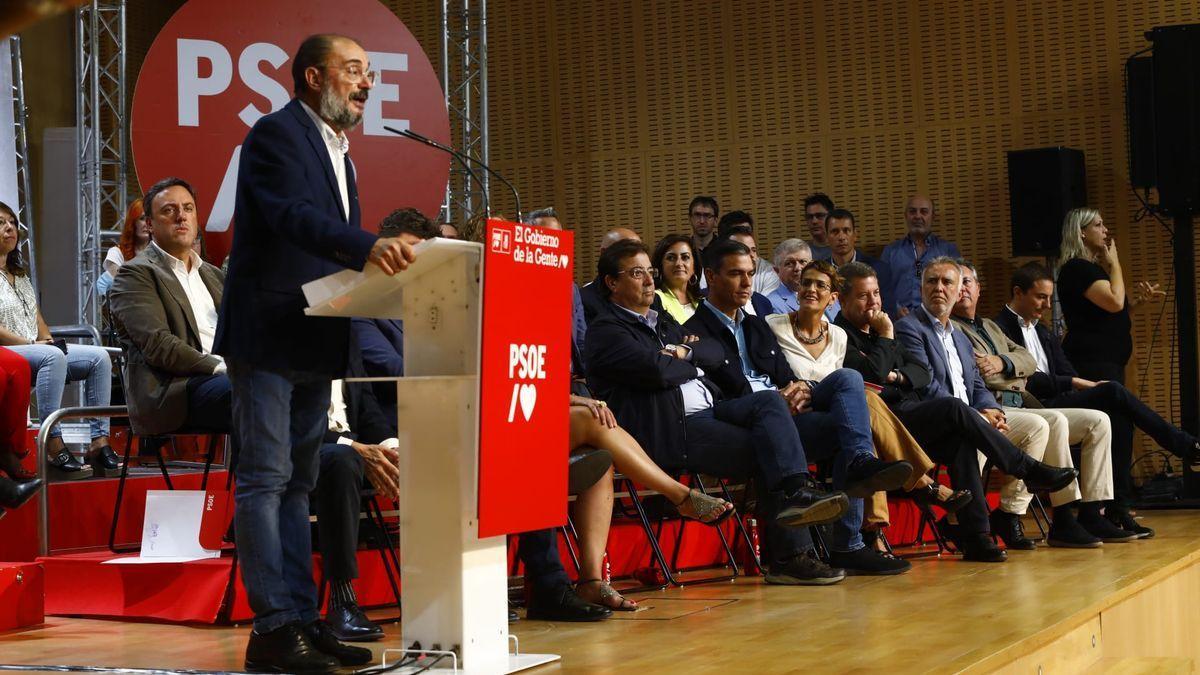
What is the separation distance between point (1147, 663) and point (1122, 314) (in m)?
3.98

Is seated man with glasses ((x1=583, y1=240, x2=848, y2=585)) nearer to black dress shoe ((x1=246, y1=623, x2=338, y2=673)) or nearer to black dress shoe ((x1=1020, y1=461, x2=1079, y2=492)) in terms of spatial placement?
black dress shoe ((x1=1020, y1=461, x2=1079, y2=492))

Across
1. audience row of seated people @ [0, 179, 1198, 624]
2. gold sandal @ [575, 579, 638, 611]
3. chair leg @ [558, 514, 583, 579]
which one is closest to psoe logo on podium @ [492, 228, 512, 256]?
audience row of seated people @ [0, 179, 1198, 624]

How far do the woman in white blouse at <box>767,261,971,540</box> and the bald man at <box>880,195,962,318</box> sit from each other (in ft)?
9.18

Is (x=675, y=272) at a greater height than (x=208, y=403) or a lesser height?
greater

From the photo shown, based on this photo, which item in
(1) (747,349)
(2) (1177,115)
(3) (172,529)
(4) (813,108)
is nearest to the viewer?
(3) (172,529)

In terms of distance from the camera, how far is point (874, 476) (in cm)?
450

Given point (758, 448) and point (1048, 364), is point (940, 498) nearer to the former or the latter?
point (758, 448)

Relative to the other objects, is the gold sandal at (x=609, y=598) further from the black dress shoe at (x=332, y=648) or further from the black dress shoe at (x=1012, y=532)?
the black dress shoe at (x=1012, y=532)

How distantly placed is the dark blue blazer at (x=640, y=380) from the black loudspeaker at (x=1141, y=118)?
4166mm

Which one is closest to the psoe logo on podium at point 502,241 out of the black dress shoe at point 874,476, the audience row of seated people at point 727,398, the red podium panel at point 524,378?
the red podium panel at point 524,378

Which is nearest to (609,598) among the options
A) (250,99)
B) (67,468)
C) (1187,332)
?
(67,468)

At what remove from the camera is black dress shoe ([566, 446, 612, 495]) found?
3846 millimetres

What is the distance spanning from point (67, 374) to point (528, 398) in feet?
11.4

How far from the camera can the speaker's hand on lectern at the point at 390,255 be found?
8.64 feet
